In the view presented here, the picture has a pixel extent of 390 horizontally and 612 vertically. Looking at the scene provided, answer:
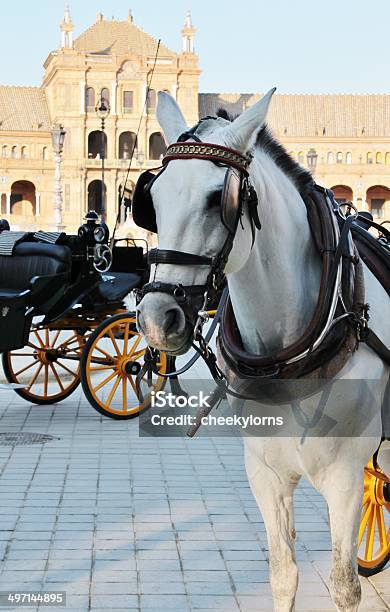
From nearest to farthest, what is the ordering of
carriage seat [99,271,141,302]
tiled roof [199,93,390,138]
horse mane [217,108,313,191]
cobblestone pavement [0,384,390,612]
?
1. horse mane [217,108,313,191]
2. cobblestone pavement [0,384,390,612]
3. carriage seat [99,271,141,302]
4. tiled roof [199,93,390,138]

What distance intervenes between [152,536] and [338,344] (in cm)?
201

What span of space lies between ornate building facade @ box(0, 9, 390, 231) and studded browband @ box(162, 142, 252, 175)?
64333 mm

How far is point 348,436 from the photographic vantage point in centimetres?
250

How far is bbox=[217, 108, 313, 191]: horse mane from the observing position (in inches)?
97.3

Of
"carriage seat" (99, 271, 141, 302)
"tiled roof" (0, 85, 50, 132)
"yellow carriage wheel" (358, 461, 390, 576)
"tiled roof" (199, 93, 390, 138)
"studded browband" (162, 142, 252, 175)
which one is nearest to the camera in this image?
"studded browband" (162, 142, 252, 175)

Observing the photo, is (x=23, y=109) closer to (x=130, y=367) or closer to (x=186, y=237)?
(x=130, y=367)

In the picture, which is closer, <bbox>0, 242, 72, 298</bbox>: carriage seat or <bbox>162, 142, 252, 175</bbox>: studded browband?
<bbox>162, 142, 252, 175</bbox>: studded browband

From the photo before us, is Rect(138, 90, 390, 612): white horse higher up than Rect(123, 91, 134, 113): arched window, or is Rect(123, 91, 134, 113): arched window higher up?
Rect(123, 91, 134, 113): arched window

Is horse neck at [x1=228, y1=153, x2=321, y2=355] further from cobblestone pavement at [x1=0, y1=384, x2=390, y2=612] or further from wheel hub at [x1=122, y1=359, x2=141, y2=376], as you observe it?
wheel hub at [x1=122, y1=359, x2=141, y2=376]

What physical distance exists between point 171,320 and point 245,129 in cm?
46

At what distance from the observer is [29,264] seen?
23.1 ft

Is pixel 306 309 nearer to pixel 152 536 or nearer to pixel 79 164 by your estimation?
pixel 152 536

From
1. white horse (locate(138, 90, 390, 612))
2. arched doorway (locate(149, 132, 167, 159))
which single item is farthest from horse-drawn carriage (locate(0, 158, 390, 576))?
arched doorway (locate(149, 132, 167, 159))

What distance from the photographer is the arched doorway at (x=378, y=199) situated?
245 ft
